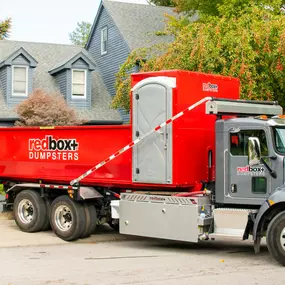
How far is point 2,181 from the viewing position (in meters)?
15.7

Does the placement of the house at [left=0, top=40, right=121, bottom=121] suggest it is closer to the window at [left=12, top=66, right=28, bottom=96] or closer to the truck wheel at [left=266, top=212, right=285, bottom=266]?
the window at [left=12, top=66, right=28, bottom=96]

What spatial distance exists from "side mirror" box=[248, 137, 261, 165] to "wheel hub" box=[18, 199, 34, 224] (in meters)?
5.45

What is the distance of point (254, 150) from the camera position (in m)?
11.3

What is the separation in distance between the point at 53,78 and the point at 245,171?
77.2ft

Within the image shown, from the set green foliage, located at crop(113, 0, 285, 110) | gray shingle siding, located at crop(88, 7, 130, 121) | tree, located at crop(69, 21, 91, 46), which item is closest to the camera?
green foliage, located at crop(113, 0, 285, 110)

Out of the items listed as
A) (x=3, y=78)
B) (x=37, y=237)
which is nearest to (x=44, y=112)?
(x=3, y=78)

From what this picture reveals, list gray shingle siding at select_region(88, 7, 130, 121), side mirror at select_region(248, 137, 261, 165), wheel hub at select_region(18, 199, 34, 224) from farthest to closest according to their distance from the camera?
gray shingle siding at select_region(88, 7, 130, 121), wheel hub at select_region(18, 199, 34, 224), side mirror at select_region(248, 137, 261, 165)

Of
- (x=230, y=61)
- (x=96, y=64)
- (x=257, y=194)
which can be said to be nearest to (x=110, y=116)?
(x=96, y=64)

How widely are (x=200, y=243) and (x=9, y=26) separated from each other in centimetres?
3409

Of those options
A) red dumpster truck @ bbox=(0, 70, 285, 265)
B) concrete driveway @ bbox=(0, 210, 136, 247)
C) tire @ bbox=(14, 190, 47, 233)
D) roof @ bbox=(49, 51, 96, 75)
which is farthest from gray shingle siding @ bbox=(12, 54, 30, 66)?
red dumpster truck @ bbox=(0, 70, 285, 265)

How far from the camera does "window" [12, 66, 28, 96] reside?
3183 centimetres

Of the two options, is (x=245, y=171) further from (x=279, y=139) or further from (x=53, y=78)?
(x=53, y=78)

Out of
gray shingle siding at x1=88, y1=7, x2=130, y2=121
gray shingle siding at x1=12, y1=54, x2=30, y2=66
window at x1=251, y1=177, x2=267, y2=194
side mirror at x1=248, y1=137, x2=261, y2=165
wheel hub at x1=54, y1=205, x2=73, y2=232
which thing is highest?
gray shingle siding at x1=88, y1=7, x2=130, y2=121

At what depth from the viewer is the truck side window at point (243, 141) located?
11.5 m
